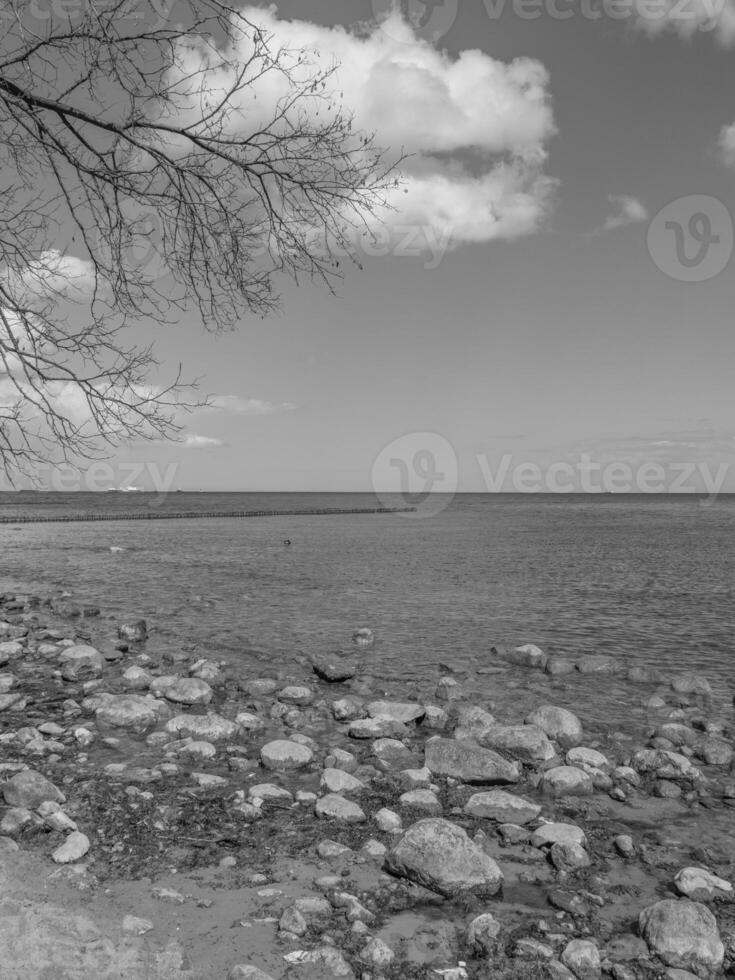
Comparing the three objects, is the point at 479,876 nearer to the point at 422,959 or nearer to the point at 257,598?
the point at 422,959

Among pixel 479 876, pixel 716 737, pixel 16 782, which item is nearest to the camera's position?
pixel 479 876

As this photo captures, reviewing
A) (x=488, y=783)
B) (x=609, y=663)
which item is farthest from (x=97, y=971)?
(x=609, y=663)

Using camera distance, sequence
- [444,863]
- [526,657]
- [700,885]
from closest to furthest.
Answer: [444,863]
[700,885]
[526,657]

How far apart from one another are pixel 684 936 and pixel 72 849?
4389 mm

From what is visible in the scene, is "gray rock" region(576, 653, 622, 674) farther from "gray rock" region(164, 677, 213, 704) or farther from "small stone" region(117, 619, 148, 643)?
"small stone" region(117, 619, 148, 643)

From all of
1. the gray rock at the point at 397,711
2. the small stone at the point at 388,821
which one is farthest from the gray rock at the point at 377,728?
the small stone at the point at 388,821

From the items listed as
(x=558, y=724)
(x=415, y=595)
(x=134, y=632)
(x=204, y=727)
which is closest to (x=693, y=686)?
(x=558, y=724)

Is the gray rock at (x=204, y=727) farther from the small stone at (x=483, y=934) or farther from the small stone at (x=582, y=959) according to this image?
the small stone at (x=582, y=959)

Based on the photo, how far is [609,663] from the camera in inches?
501

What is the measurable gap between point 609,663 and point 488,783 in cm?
653

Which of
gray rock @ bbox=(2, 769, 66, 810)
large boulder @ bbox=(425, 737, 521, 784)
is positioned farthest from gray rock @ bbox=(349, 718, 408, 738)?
gray rock @ bbox=(2, 769, 66, 810)

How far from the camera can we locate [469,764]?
7.25m

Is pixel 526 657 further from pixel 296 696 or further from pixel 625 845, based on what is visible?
pixel 625 845

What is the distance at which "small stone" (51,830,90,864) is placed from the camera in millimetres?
4996
